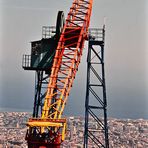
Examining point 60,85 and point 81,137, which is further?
point 81,137

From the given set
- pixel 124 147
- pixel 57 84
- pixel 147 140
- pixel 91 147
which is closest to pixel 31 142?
pixel 57 84

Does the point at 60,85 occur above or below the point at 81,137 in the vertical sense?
above

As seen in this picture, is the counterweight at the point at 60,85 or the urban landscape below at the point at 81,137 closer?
the counterweight at the point at 60,85

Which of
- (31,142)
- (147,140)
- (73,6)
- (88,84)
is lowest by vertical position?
(147,140)

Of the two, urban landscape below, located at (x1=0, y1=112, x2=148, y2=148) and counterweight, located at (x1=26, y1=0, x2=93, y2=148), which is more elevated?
counterweight, located at (x1=26, y1=0, x2=93, y2=148)

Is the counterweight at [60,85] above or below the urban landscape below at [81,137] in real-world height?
above

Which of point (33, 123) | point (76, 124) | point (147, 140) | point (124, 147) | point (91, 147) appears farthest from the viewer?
point (76, 124)

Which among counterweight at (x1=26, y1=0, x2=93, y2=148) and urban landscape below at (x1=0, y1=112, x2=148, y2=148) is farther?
urban landscape below at (x1=0, y1=112, x2=148, y2=148)

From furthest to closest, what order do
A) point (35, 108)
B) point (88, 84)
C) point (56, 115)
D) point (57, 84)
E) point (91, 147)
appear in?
1. point (91, 147)
2. point (88, 84)
3. point (35, 108)
4. point (57, 84)
5. point (56, 115)

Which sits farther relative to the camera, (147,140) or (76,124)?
(76,124)

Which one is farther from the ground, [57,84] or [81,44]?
[81,44]

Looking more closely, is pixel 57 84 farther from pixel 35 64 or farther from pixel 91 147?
pixel 91 147
